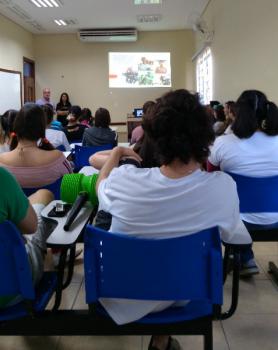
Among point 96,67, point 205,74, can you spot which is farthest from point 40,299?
point 96,67

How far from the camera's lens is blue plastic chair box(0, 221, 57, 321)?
1.09m

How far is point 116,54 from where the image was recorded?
9906 millimetres

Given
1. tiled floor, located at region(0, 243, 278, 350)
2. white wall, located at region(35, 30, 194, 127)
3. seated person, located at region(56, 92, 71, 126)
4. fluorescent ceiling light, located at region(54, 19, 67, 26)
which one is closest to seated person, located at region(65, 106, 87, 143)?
tiled floor, located at region(0, 243, 278, 350)

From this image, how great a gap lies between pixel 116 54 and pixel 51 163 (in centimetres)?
839

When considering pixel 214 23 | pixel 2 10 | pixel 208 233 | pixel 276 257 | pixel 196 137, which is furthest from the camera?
pixel 2 10

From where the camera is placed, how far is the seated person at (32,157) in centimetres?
205

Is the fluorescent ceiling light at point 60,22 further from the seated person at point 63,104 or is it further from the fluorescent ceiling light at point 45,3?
the seated person at point 63,104

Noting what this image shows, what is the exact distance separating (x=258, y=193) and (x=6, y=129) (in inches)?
70.0

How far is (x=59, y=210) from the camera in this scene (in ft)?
4.93

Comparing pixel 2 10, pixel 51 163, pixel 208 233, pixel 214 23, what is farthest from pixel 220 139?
pixel 2 10

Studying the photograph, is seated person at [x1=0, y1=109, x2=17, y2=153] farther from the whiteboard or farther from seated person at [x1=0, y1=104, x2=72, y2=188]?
the whiteboard

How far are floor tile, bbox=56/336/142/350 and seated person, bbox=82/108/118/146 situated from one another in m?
2.52

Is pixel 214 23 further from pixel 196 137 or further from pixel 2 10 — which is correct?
pixel 196 137

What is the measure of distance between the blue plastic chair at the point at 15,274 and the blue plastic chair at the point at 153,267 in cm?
18
